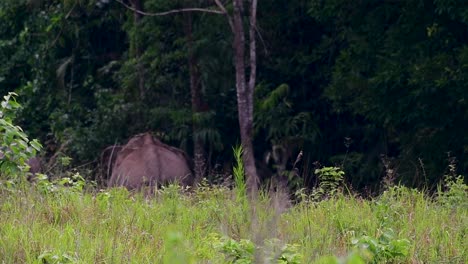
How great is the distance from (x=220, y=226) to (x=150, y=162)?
20.6ft

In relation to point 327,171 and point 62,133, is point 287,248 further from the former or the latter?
point 62,133

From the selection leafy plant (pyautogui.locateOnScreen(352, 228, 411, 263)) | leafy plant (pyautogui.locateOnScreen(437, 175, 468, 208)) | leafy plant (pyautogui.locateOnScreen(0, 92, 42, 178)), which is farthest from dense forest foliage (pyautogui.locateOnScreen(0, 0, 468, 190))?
leafy plant (pyautogui.locateOnScreen(352, 228, 411, 263))

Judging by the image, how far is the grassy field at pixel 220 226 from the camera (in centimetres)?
540

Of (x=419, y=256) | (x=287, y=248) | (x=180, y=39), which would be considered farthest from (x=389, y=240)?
(x=180, y=39)

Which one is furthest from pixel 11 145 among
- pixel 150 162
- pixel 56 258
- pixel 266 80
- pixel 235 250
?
pixel 266 80

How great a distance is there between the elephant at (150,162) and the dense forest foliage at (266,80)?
1.34m

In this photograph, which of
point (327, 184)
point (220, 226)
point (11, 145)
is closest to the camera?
point (220, 226)

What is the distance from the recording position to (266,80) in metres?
16.0

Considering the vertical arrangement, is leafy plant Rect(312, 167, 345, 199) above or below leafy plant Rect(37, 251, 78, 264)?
below

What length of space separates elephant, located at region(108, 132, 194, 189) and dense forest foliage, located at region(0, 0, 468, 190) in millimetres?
1338

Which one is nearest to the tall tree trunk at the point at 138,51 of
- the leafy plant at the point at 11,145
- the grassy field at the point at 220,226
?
the grassy field at the point at 220,226

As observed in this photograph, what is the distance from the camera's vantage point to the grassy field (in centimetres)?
540

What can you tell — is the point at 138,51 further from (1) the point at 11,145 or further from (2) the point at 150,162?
(1) the point at 11,145

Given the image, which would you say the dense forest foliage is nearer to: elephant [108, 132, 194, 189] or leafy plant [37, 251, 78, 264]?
elephant [108, 132, 194, 189]
